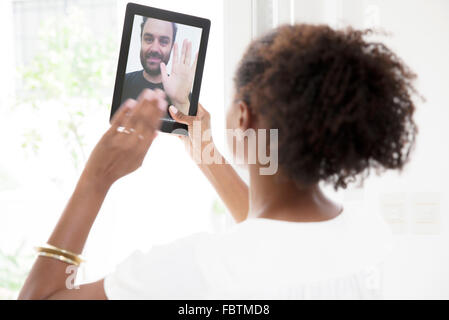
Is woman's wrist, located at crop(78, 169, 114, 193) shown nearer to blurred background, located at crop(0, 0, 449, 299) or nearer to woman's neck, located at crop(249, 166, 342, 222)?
woman's neck, located at crop(249, 166, 342, 222)

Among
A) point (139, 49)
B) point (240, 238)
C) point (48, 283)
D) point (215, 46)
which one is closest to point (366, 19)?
point (215, 46)

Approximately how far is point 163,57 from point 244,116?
1.00ft

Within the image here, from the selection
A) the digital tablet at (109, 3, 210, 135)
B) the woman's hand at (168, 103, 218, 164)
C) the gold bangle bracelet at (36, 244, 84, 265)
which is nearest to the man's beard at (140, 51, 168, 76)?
the digital tablet at (109, 3, 210, 135)

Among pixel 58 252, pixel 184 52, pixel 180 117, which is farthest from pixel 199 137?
pixel 58 252

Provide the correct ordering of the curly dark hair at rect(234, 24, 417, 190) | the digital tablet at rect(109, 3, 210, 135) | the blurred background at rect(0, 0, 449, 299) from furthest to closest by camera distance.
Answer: the blurred background at rect(0, 0, 449, 299) → the digital tablet at rect(109, 3, 210, 135) → the curly dark hair at rect(234, 24, 417, 190)

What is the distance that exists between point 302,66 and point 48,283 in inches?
16.0

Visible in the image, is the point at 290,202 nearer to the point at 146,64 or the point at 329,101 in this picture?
the point at 329,101

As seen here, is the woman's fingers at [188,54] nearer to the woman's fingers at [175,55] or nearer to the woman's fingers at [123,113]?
the woman's fingers at [175,55]

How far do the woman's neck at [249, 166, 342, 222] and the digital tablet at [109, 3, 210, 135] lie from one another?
10.9 inches

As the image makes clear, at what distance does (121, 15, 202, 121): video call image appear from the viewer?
0.79m

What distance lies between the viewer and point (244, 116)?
1.95 feet

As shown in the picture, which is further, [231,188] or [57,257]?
[231,188]

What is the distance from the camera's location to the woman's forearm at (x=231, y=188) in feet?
2.74

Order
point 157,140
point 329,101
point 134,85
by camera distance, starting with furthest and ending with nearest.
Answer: point 157,140, point 134,85, point 329,101
